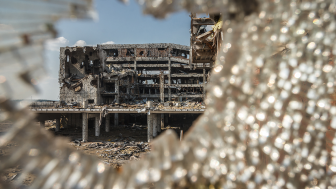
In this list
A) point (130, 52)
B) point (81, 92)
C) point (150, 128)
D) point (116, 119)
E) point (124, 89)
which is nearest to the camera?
point (150, 128)

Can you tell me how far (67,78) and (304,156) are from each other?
32.4 m

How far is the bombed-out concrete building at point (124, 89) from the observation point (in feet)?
63.9

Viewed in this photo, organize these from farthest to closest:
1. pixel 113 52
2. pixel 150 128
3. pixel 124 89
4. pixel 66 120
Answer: pixel 113 52 → pixel 124 89 → pixel 66 120 → pixel 150 128

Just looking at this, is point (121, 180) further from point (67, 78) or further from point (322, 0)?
point (67, 78)

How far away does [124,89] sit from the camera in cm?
3178

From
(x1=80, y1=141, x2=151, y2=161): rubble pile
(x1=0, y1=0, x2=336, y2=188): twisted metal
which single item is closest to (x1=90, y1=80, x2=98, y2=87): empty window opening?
(x1=80, y1=141, x2=151, y2=161): rubble pile

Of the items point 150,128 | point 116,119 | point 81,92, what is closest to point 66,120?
point 81,92

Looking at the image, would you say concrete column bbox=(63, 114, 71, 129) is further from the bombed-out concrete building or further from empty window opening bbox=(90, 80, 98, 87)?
empty window opening bbox=(90, 80, 98, 87)

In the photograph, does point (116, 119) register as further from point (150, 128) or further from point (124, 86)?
point (150, 128)

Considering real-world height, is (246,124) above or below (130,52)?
below

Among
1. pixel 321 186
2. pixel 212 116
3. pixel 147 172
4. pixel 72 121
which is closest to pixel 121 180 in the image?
pixel 147 172

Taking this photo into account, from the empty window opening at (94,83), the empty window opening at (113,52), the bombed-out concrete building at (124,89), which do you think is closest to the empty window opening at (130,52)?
the bombed-out concrete building at (124,89)

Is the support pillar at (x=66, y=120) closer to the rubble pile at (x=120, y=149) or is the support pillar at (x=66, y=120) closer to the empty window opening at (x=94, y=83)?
the empty window opening at (x=94, y=83)

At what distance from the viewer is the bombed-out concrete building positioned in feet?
63.9
